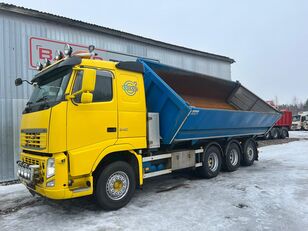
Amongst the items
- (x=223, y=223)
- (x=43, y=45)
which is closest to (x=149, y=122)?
(x=223, y=223)

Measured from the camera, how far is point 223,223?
16.0ft

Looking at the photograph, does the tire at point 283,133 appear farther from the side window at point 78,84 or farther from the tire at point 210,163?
the side window at point 78,84

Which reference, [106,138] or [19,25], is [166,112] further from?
[19,25]

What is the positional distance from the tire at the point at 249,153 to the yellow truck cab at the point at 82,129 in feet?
17.4

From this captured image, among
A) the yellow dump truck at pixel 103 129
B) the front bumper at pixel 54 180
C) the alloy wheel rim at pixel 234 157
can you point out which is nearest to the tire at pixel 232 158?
the alloy wheel rim at pixel 234 157

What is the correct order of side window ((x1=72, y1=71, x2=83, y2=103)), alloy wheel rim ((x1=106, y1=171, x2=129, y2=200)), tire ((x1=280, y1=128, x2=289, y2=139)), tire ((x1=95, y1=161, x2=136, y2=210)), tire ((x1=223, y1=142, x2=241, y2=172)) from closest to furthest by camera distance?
1. side window ((x1=72, y1=71, x2=83, y2=103))
2. tire ((x1=95, y1=161, x2=136, y2=210))
3. alloy wheel rim ((x1=106, y1=171, x2=129, y2=200))
4. tire ((x1=223, y1=142, x2=241, y2=172))
5. tire ((x1=280, y1=128, x2=289, y2=139))

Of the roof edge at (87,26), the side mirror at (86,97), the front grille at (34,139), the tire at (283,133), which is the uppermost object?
the roof edge at (87,26)

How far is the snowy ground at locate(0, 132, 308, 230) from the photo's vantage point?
489 centimetres

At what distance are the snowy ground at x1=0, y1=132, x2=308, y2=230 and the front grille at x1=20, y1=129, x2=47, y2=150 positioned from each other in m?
1.35

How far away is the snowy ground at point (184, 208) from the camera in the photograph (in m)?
4.89

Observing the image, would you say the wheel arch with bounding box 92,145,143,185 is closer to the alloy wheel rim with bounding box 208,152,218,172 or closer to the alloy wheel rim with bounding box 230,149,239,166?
the alloy wheel rim with bounding box 208,152,218,172

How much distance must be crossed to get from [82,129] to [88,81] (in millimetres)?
887

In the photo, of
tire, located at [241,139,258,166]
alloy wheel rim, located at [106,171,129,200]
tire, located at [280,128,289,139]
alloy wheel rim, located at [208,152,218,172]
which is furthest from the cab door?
tire, located at [280,128,289,139]

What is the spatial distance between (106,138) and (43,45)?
5667 millimetres
